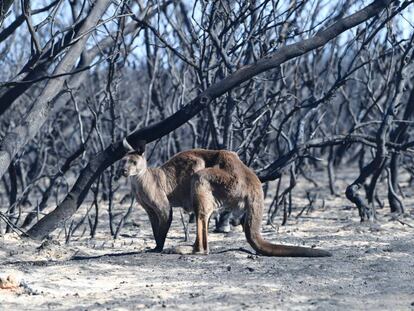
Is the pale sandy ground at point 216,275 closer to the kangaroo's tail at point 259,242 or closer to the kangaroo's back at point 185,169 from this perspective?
the kangaroo's tail at point 259,242

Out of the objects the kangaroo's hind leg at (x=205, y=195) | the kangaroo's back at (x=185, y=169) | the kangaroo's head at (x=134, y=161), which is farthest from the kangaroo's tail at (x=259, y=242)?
the kangaroo's head at (x=134, y=161)

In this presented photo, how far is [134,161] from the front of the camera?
7.61m

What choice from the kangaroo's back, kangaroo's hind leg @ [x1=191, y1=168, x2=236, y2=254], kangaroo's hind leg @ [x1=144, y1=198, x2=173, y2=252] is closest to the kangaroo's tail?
kangaroo's hind leg @ [x1=191, y1=168, x2=236, y2=254]

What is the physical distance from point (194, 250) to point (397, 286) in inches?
81.4

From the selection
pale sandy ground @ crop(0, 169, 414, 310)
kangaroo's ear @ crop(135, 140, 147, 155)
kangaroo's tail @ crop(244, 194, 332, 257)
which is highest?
kangaroo's ear @ crop(135, 140, 147, 155)

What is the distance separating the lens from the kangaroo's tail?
7.11m

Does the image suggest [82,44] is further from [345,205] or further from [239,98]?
[345,205]

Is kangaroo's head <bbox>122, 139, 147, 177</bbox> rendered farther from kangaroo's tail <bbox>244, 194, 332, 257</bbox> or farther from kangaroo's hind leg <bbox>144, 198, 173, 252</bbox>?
kangaroo's tail <bbox>244, 194, 332, 257</bbox>

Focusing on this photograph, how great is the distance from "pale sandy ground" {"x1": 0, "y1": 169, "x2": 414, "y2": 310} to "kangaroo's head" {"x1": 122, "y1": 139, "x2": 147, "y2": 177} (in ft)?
2.60

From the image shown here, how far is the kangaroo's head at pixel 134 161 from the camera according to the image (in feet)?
24.8

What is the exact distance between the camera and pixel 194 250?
739cm

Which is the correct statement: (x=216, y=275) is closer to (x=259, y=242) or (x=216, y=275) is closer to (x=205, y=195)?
(x=259, y=242)

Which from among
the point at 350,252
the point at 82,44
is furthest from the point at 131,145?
the point at 350,252

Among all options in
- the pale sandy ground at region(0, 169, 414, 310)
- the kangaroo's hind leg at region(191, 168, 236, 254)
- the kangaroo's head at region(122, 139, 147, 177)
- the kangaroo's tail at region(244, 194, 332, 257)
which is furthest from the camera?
the kangaroo's head at region(122, 139, 147, 177)
